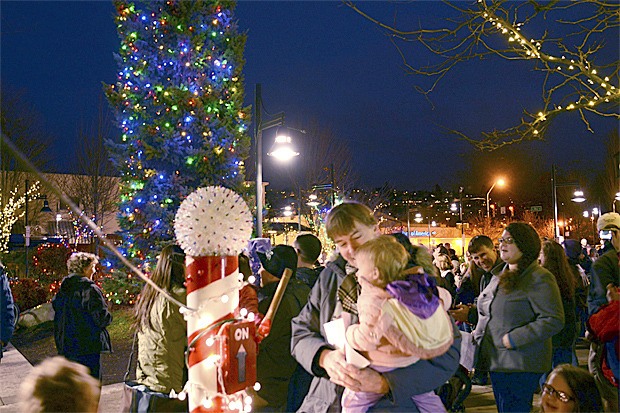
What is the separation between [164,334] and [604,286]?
4239 millimetres

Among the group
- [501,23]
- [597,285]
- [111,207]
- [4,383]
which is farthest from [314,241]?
[111,207]

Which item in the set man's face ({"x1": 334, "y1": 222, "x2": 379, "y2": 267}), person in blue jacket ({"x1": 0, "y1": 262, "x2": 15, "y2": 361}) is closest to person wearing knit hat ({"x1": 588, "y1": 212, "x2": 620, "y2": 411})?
man's face ({"x1": 334, "y1": 222, "x2": 379, "y2": 267})

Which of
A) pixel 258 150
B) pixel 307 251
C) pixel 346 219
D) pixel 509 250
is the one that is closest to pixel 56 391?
pixel 346 219

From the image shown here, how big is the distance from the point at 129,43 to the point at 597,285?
33.9ft

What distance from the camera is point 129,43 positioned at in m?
12.1

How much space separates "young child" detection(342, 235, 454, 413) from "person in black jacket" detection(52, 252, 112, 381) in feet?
14.3

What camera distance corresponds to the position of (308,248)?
573 cm

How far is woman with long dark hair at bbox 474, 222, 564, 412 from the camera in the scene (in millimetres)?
4309

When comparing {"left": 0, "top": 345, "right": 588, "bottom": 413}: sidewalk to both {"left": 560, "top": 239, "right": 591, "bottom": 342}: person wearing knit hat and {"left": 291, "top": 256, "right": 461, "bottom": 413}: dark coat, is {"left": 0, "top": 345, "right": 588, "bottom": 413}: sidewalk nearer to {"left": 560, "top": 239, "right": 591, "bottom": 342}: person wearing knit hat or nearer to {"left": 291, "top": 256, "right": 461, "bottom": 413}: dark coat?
{"left": 560, "top": 239, "right": 591, "bottom": 342}: person wearing knit hat

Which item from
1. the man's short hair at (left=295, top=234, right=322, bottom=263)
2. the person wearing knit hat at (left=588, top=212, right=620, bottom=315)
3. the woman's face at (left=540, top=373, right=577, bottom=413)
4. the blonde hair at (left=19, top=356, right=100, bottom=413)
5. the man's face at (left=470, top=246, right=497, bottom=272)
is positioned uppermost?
the man's short hair at (left=295, top=234, right=322, bottom=263)

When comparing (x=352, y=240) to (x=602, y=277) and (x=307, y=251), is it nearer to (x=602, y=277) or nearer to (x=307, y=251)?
(x=307, y=251)

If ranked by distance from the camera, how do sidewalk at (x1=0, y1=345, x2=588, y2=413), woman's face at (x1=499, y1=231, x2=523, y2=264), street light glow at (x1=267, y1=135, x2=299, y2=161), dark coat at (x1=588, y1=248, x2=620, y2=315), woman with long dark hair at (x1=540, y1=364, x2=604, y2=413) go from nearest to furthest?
woman with long dark hair at (x1=540, y1=364, x2=604, y2=413) < woman's face at (x1=499, y1=231, x2=523, y2=264) < dark coat at (x1=588, y1=248, x2=620, y2=315) < sidewalk at (x1=0, y1=345, x2=588, y2=413) < street light glow at (x1=267, y1=135, x2=299, y2=161)

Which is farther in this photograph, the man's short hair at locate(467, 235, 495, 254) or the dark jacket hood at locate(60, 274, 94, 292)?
the man's short hair at locate(467, 235, 495, 254)

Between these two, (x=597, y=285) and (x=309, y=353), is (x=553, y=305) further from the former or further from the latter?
(x=309, y=353)
